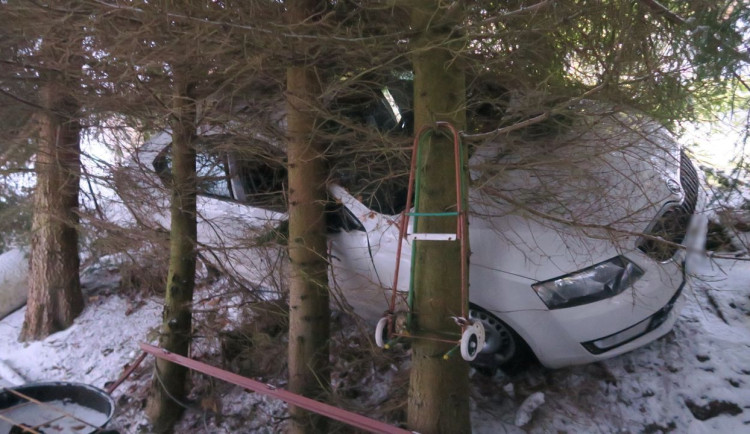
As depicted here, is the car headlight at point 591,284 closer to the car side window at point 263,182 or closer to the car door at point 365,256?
the car door at point 365,256

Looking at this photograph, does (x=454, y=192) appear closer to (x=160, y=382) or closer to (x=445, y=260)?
(x=445, y=260)

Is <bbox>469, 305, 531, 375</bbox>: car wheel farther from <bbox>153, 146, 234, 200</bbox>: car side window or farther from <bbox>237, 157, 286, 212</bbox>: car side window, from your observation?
<bbox>153, 146, 234, 200</bbox>: car side window

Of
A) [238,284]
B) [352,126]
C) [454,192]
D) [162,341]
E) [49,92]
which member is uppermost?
[49,92]

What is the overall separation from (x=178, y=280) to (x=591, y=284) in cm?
322

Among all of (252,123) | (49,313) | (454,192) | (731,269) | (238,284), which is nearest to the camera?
(454,192)

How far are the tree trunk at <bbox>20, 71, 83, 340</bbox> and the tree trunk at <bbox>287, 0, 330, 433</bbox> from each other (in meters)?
2.59

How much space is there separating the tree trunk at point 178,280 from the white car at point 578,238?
175 cm

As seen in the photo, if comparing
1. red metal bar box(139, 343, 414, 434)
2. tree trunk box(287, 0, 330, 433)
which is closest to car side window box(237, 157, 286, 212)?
tree trunk box(287, 0, 330, 433)

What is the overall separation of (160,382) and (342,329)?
4.96 feet

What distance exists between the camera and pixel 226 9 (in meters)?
3.58

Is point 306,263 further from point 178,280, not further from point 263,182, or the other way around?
point 178,280

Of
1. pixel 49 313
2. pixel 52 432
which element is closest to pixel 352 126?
pixel 52 432

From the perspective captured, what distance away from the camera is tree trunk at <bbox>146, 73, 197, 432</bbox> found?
4.76 meters

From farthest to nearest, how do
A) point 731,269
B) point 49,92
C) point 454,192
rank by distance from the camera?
point 49,92
point 731,269
point 454,192
